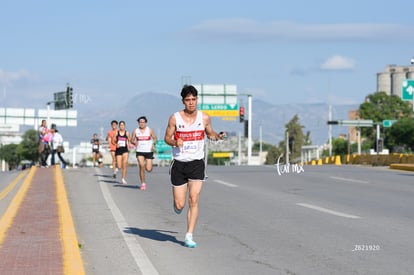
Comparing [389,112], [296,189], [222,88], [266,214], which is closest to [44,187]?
[296,189]

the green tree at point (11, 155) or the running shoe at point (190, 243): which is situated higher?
the green tree at point (11, 155)

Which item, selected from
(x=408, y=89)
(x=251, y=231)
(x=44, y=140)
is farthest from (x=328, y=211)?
(x=408, y=89)

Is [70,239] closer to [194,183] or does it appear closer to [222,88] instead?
[194,183]

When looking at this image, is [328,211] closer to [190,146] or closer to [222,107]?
[190,146]

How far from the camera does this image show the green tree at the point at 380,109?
113 meters

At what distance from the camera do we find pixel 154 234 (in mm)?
12117

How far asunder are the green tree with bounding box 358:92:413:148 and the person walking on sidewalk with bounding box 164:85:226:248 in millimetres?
103600

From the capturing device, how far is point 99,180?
25.5 meters

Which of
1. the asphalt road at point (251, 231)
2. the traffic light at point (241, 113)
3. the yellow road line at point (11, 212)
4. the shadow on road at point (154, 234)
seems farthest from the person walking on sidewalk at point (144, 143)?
the traffic light at point (241, 113)

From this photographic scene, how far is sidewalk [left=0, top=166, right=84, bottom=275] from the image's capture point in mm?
8844

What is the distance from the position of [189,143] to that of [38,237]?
242 centimetres

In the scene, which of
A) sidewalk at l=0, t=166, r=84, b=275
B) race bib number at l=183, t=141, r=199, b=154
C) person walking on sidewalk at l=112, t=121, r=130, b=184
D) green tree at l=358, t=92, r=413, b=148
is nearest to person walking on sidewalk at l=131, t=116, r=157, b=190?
person walking on sidewalk at l=112, t=121, r=130, b=184

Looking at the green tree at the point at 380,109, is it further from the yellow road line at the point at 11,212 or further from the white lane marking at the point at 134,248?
the white lane marking at the point at 134,248

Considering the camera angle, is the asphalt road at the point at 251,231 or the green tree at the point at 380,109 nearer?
the asphalt road at the point at 251,231
